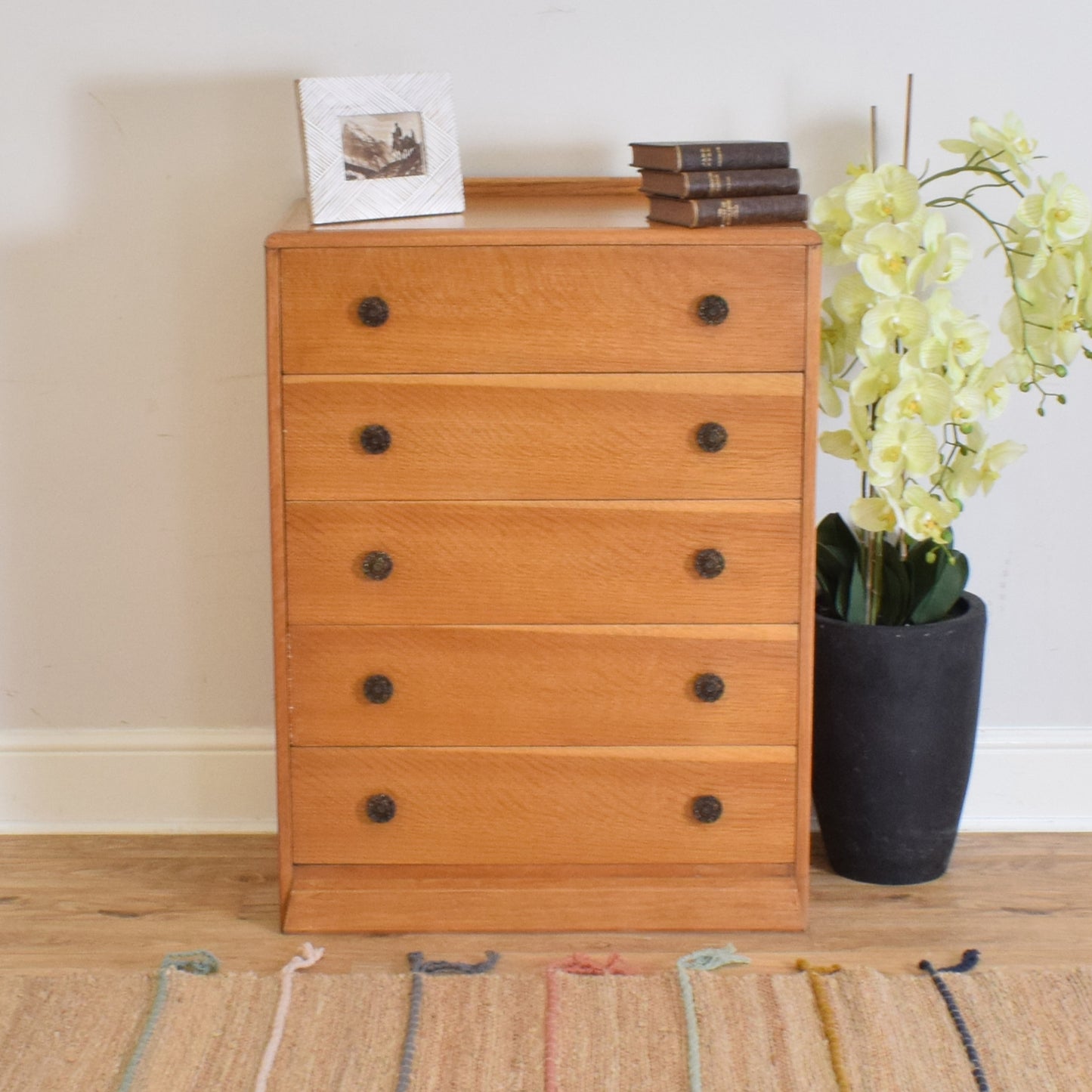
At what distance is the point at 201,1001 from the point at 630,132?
138 cm

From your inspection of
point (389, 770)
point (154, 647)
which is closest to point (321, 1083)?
point (389, 770)

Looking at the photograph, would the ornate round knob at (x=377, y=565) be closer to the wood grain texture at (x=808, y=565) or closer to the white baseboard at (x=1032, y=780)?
the wood grain texture at (x=808, y=565)

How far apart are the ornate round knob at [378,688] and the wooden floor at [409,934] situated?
1.15ft

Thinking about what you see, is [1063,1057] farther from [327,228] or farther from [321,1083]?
[327,228]

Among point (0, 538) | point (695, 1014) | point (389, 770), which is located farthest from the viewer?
point (0, 538)

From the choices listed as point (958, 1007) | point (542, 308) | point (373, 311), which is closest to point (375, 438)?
point (373, 311)

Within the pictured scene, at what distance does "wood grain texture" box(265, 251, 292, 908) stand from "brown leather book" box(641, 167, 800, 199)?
0.51 m

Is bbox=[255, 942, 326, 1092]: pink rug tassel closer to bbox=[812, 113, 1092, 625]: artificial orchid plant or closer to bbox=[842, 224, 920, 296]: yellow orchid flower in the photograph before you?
bbox=[812, 113, 1092, 625]: artificial orchid plant

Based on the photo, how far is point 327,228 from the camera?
180 cm

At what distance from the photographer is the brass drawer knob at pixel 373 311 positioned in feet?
5.83

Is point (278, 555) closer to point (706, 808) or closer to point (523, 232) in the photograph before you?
point (523, 232)

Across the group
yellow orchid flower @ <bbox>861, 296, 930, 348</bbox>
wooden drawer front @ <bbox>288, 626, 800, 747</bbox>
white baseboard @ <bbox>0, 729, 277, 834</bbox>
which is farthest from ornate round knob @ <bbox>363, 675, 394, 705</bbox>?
yellow orchid flower @ <bbox>861, 296, 930, 348</bbox>

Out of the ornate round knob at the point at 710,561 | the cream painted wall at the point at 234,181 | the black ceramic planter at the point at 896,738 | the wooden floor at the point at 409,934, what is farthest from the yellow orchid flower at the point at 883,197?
the wooden floor at the point at 409,934

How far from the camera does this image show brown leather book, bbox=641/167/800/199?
5.82ft
